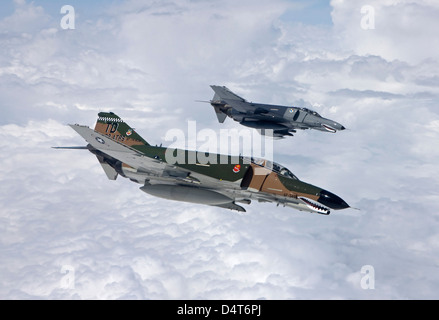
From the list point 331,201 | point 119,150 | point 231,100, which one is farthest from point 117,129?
point 331,201

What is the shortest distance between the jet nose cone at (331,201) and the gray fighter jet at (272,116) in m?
14.1

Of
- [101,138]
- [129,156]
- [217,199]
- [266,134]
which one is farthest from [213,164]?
[266,134]

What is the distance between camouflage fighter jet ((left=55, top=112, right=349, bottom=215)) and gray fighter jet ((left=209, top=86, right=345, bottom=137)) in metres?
13.3

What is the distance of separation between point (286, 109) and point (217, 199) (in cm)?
1591

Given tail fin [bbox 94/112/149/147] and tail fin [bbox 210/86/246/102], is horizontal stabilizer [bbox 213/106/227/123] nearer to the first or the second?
tail fin [bbox 210/86/246/102]

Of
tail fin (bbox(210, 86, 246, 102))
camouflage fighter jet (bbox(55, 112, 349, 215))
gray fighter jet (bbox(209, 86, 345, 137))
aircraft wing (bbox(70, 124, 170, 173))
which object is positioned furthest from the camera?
tail fin (bbox(210, 86, 246, 102))

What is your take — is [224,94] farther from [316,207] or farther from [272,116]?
[316,207]

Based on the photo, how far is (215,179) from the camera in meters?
31.9

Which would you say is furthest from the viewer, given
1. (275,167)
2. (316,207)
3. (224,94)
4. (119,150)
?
(224,94)

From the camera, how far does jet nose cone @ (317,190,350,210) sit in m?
29.6

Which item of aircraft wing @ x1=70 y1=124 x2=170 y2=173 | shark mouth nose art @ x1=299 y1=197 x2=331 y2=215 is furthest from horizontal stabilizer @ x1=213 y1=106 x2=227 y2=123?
shark mouth nose art @ x1=299 y1=197 x2=331 y2=215

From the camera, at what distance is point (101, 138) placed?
96.1ft

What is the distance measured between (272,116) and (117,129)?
1564cm

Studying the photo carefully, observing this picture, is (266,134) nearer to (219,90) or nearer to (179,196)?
(219,90)
